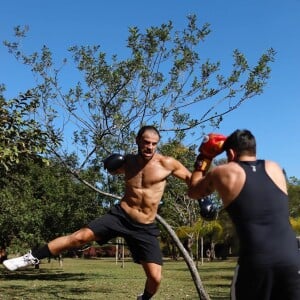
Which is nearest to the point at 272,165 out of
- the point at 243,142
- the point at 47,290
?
the point at 243,142

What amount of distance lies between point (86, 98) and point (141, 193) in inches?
231

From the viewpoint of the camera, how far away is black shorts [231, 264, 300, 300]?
304 centimetres

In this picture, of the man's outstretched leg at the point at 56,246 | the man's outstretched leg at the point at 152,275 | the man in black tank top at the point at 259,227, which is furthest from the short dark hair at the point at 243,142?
the man's outstretched leg at the point at 152,275

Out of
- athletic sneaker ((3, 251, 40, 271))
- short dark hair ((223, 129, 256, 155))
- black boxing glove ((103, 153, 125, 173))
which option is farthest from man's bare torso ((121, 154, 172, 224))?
short dark hair ((223, 129, 256, 155))

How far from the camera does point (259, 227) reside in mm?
3133

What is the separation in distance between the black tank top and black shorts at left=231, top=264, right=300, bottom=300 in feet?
0.14

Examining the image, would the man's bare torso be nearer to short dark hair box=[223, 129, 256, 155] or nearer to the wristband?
the wristband

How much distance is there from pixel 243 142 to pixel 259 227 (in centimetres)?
55

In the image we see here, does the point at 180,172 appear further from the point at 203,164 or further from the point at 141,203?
the point at 203,164

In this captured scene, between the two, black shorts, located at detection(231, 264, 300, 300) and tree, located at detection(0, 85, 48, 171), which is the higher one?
tree, located at detection(0, 85, 48, 171)

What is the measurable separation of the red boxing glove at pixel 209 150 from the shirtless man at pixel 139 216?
3.79 ft

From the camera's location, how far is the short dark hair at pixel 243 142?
332cm

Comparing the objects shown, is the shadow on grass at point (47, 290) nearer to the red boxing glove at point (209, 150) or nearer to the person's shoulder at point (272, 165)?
the red boxing glove at point (209, 150)

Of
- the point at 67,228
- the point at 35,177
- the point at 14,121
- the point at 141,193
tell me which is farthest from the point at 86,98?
the point at 35,177
